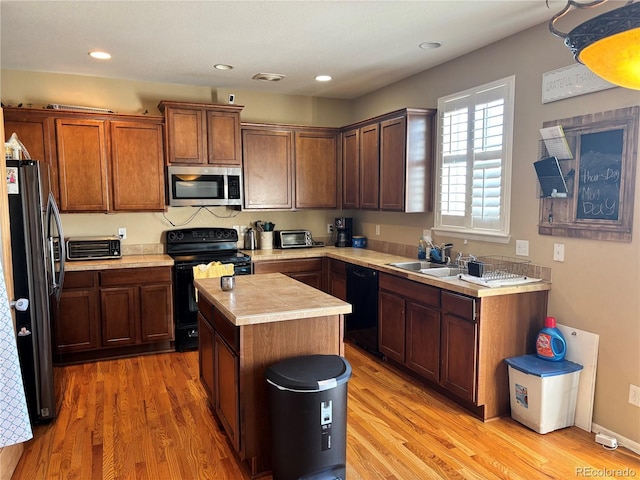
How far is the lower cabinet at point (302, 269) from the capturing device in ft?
15.7

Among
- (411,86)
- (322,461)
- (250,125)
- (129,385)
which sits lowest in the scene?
(129,385)

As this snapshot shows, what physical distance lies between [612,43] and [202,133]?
4022 mm

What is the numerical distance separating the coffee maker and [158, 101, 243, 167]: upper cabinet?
147cm

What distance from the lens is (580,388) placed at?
290cm

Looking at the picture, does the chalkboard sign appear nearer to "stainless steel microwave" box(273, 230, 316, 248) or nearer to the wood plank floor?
the wood plank floor

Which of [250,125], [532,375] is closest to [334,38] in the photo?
[250,125]

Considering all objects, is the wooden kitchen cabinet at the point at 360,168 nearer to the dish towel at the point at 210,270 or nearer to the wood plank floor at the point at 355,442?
the dish towel at the point at 210,270

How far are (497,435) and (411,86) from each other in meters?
3.26

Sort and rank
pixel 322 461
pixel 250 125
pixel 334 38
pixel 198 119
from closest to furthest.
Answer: pixel 322 461
pixel 334 38
pixel 198 119
pixel 250 125

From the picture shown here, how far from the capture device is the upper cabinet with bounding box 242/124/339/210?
16.4ft

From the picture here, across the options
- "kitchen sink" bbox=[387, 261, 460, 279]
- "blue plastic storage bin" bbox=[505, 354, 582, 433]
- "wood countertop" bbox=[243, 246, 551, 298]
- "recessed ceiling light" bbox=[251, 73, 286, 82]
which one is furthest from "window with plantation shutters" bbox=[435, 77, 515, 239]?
"recessed ceiling light" bbox=[251, 73, 286, 82]

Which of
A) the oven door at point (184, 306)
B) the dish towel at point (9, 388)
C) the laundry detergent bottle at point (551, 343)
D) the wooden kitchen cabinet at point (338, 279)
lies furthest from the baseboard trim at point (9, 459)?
the laundry detergent bottle at point (551, 343)

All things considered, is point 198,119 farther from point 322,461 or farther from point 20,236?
point 322,461

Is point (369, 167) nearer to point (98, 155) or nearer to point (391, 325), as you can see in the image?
point (391, 325)
